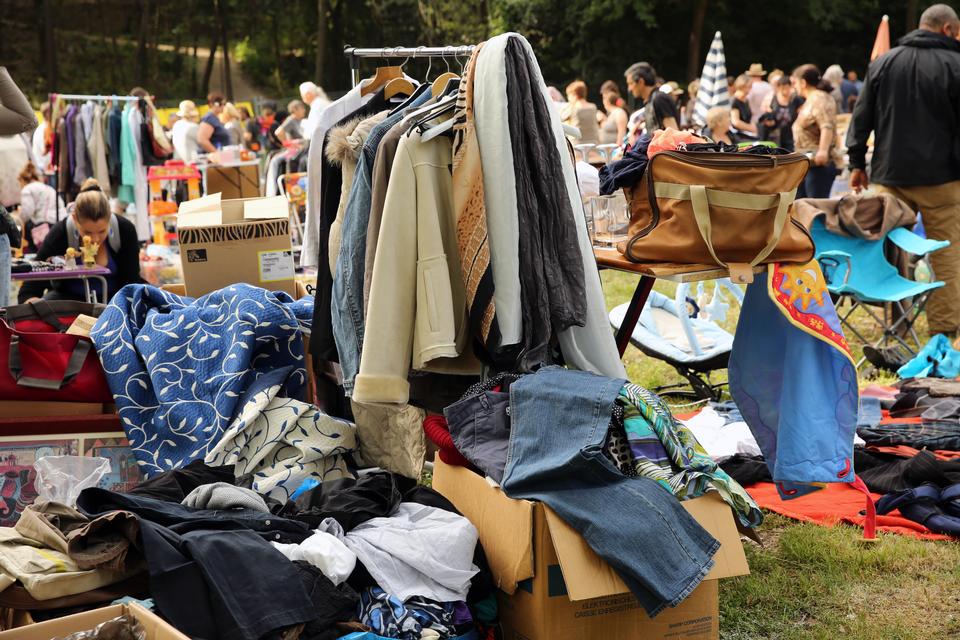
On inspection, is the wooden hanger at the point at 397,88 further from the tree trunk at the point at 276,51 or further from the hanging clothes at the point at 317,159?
the tree trunk at the point at 276,51

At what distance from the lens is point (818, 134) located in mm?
10141

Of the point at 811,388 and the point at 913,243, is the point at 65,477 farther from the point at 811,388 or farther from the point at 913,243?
the point at 913,243

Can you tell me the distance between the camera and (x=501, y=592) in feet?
9.21

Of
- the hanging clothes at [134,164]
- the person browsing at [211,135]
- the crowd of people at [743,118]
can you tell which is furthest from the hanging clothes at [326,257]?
the person browsing at [211,135]

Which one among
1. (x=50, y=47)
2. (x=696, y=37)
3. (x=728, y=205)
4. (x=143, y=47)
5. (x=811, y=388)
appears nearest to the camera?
(x=728, y=205)

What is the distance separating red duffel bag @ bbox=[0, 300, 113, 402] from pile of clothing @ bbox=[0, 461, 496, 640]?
0.91 m

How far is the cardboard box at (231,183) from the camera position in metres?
9.25

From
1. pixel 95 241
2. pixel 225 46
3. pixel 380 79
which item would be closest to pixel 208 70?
pixel 225 46

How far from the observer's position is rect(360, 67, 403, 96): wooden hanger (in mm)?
4336

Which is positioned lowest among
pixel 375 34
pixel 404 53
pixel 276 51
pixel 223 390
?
pixel 223 390

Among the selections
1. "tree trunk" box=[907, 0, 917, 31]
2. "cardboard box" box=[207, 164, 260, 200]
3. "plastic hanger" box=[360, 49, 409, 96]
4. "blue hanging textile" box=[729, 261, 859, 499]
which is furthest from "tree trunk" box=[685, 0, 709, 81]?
"blue hanging textile" box=[729, 261, 859, 499]

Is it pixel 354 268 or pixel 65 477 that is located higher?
pixel 354 268

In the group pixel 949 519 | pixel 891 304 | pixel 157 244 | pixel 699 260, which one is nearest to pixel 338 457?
pixel 699 260

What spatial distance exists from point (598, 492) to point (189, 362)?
168 centimetres
